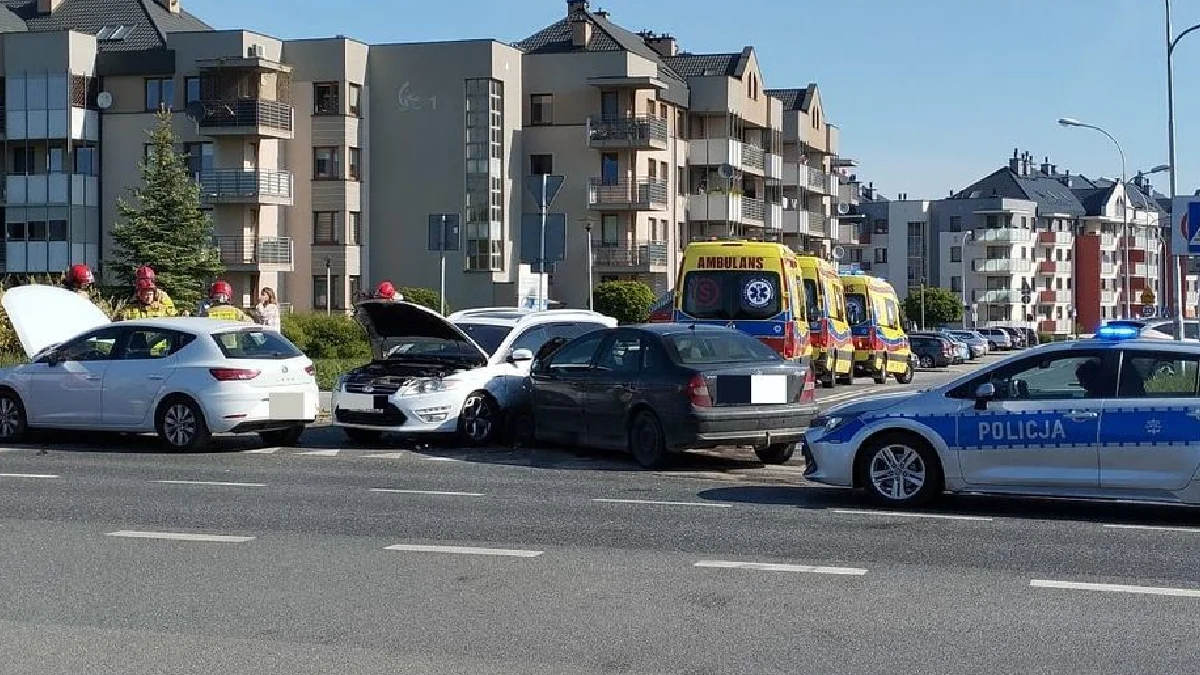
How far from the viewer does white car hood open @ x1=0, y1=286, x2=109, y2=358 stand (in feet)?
65.6

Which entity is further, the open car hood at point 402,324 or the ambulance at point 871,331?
the ambulance at point 871,331

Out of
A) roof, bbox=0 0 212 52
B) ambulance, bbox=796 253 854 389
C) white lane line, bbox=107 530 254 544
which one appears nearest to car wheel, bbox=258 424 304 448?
white lane line, bbox=107 530 254 544

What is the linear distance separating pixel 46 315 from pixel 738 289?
36.7 ft

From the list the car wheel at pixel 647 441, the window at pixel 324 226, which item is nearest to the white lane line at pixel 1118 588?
the car wheel at pixel 647 441

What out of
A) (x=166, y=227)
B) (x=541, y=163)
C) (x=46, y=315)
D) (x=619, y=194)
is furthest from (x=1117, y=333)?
(x=541, y=163)

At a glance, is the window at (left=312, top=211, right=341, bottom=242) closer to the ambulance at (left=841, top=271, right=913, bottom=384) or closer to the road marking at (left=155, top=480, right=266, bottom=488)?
the ambulance at (left=841, top=271, right=913, bottom=384)

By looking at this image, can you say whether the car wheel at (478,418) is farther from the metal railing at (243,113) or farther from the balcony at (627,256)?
the balcony at (627,256)

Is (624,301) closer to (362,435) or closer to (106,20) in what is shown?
(106,20)

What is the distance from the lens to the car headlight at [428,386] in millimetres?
17938

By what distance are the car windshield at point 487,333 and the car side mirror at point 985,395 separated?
756cm

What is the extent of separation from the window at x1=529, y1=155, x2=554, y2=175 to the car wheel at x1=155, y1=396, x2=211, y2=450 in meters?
49.5

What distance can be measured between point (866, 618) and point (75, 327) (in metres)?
14.9

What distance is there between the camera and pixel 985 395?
1256 cm

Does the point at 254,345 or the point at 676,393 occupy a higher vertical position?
the point at 254,345
